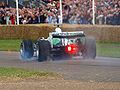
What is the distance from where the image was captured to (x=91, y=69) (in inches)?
616

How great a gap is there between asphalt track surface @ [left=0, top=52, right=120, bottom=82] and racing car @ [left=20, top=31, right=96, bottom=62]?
12.4 inches

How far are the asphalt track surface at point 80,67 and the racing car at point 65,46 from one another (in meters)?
0.32

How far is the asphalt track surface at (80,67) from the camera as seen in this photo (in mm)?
13555

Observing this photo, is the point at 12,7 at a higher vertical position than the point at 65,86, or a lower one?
higher

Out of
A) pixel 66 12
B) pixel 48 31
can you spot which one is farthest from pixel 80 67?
pixel 66 12

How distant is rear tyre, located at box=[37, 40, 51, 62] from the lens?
18531 millimetres

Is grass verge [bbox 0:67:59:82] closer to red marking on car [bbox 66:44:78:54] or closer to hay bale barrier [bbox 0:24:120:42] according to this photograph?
red marking on car [bbox 66:44:78:54]

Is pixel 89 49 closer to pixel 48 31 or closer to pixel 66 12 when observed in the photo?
pixel 48 31

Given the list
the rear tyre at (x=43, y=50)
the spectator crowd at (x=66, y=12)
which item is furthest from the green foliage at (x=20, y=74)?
the spectator crowd at (x=66, y=12)

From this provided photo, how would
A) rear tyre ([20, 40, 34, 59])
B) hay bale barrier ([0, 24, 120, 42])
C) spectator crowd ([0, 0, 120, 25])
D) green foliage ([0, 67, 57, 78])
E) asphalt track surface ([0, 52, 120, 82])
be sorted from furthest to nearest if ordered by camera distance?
spectator crowd ([0, 0, 120, 25]), hay bale barrier ([0, 24, 120, 42]), rear tyre ([20, 40, 34, 59]), green foliage ([0, 67, 57, 78]), asphalt track surface ([0, 52, 120, 82])

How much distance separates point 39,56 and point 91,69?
3.62 m

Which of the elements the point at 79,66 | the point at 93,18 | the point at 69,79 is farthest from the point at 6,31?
the point at 69,79

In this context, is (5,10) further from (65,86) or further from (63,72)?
(65,86)

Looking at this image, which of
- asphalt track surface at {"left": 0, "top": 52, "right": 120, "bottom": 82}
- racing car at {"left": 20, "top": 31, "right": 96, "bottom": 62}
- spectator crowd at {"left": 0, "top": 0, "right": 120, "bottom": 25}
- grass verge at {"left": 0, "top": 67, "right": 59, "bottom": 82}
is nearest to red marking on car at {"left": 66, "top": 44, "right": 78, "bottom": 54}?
racing car at {"left": 20, "top": 31, "right": 96, "bottom": 62}
